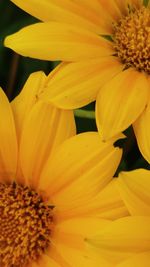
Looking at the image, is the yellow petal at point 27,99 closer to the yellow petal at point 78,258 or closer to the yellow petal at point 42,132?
the yellow petal at point 42,132

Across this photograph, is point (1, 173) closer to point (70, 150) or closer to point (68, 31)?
point (70, 150)

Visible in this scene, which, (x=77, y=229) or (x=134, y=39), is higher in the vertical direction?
(x=134, y=39)

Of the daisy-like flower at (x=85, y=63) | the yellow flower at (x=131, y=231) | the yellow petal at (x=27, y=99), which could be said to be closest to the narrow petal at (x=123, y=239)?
the yellow flower at (x=131, y=231)

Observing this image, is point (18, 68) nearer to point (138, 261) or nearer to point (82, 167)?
point (82, 167)

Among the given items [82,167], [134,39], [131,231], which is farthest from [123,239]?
[134,39]

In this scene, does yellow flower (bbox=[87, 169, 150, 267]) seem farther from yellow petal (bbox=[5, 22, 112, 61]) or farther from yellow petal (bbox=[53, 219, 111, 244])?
yellow petal (bbox=[5, 22, 112, 61])

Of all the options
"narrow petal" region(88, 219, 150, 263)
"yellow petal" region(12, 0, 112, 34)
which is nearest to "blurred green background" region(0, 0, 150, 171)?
"yellow petal" region(12, 0, 112, 34)
